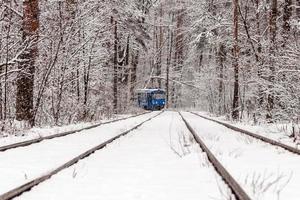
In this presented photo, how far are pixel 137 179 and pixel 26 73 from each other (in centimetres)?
1034

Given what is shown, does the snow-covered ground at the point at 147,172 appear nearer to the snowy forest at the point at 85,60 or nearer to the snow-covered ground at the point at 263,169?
the snow-covered ground at the point at 263,169

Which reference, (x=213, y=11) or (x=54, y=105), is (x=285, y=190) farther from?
(x=213, y=11)

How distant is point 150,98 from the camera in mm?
54469

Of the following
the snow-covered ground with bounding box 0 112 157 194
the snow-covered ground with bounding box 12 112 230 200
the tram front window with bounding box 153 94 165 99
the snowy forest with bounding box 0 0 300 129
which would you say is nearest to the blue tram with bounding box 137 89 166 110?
the tram front window with bounding box 153 94 165 99

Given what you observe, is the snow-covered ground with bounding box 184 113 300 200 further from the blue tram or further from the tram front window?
the tram front window

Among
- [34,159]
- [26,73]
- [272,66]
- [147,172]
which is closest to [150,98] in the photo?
[272,66]

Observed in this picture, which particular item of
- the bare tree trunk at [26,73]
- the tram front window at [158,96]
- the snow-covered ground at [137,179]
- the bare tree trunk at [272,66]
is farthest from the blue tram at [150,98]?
the snow-covered ground at [137,179]

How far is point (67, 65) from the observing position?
786 inches

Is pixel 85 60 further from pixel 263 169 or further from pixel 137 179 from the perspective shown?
pixel 137 179

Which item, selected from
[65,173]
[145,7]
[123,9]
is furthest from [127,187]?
[145,7]

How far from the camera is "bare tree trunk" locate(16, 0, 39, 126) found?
1545 centimetres

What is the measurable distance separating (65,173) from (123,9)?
2753 cm

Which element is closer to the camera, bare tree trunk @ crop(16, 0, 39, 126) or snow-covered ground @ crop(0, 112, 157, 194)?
snow-covered ground @ crop(0, 112, 157, 194)

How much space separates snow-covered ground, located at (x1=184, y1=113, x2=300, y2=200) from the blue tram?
Result: 42.6 m
